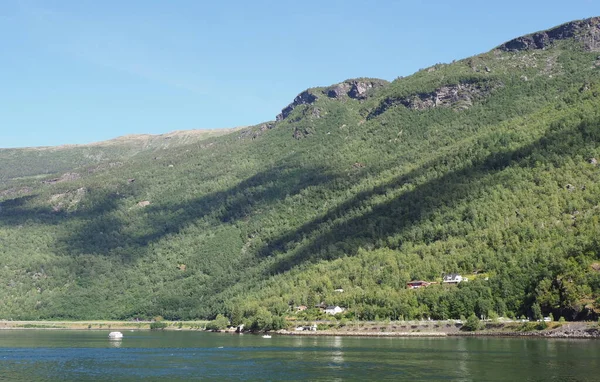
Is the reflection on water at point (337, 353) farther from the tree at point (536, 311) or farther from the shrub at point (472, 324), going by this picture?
the tree at point (536, 311)

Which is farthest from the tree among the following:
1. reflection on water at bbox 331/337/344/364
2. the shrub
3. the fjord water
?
reflection on water at bbox 331/337/344/364

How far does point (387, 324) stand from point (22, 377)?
102475 mm

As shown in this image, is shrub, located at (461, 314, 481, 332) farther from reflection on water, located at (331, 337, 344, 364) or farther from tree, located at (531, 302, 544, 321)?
reflection on water, located at (331, 337, 344, 364)

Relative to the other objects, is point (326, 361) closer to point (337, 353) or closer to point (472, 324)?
point (337, 353)

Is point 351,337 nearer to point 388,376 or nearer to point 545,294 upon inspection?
point 545,294

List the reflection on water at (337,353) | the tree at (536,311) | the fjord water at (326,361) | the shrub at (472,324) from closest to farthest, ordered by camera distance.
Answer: the fjord water at (326,361) < the reflection on water at (337,353) < the tree at (536,311) < the shrub at (472,324)

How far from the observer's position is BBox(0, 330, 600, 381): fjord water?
357 feet

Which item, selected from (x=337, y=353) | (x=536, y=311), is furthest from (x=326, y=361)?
(x=536, y=311)

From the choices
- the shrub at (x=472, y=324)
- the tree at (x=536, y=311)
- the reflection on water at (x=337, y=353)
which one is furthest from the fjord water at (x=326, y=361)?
the tree at (x=536, y=311)

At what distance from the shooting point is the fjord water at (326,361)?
109m

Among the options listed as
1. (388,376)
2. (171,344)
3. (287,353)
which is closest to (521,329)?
(287,353)

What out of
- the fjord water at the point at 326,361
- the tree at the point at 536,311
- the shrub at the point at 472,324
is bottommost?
the fjord water at the point at 326,361

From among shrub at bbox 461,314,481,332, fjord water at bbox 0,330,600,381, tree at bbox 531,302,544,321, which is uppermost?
tree at bbox 531,302,544,321

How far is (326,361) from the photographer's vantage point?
128250 millimetres
